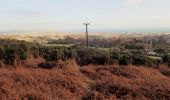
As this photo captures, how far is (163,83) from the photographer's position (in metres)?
9.09

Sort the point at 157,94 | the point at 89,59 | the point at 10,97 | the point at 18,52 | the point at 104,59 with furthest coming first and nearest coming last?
the point at 89,59
the point at 104,59
the point at 18,52
the point at 157,94
the point at 10,97

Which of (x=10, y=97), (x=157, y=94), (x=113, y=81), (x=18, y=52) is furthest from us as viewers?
(x=18, y=52)

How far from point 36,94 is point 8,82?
5.53 feet

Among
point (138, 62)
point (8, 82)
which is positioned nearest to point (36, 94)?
point (8, 82)

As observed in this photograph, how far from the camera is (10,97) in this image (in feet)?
22.6

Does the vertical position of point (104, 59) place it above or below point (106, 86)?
below

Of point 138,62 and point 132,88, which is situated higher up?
point 132,88

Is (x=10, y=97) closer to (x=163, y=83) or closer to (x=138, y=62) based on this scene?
(x=163, y=83)

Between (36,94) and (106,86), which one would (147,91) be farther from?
(36,94)

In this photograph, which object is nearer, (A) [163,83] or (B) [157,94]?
(B) [157,94]

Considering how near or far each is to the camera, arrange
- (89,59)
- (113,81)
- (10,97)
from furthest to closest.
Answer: (89,59), (113,81), (10,97)

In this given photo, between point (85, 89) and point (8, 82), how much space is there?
7.71ft

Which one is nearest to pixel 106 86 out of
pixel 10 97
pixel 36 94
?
pixel 36 94

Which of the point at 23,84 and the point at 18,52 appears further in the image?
the point at 18,52
